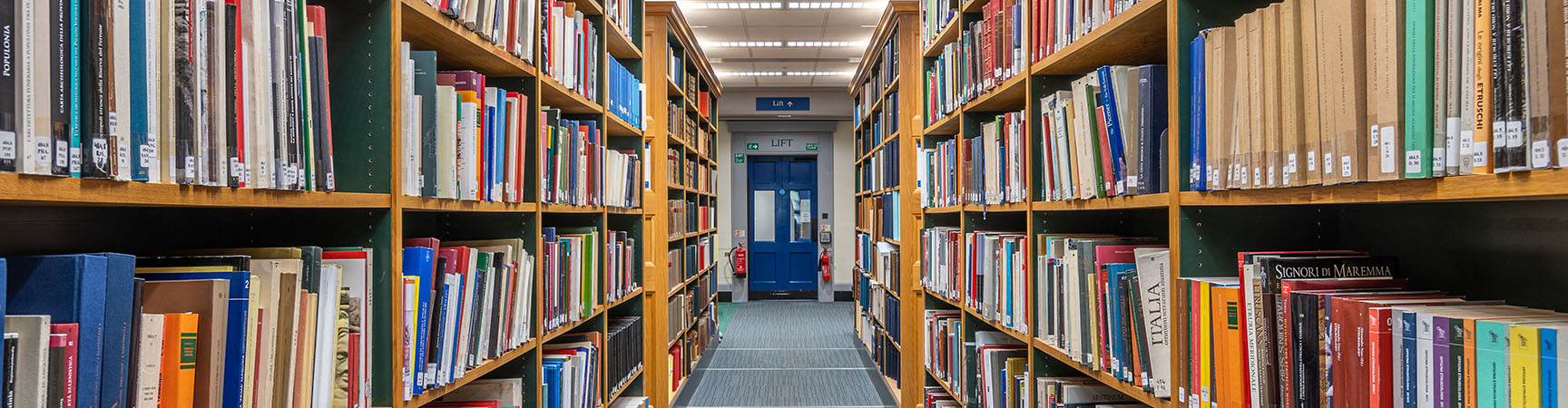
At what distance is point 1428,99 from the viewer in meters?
0.90

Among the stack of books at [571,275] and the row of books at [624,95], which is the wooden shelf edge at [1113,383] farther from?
the row of books at [624,95]

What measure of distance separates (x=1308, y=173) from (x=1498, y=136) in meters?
0.27

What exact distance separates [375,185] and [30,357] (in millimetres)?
623

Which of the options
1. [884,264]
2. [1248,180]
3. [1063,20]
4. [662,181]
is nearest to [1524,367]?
[1248,180]

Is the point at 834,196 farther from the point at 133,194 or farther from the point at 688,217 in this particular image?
the point at 133,194

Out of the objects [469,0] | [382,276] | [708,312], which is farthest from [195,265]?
[708,312]

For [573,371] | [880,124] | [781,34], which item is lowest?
[573,371]

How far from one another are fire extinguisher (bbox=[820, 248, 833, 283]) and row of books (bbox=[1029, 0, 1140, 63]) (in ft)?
24.4

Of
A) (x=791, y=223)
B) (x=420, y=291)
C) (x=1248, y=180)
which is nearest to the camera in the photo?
(x=1248, y=180)

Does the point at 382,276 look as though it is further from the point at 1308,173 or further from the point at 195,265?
the point at 1308,173

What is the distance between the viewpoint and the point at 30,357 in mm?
771

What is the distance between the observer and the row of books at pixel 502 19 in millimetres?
1623

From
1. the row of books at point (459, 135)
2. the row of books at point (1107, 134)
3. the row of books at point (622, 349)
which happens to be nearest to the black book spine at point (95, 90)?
the row of books at point (459, 135)

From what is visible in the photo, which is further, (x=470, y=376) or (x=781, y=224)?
(x=781, y=224)
